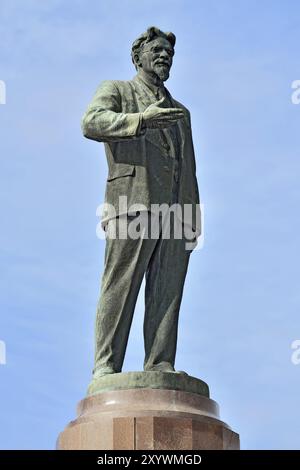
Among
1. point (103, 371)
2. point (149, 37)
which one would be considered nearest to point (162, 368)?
point (103, 371)

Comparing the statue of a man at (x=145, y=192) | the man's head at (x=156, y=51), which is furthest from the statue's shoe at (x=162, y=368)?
the man's head at (x=156, y=51)

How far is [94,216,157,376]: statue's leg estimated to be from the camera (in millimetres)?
15727

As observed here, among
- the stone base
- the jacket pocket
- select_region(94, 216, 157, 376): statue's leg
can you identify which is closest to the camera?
the stone base

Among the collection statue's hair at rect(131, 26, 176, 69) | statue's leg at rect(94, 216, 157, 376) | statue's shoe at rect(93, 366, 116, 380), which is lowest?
statue's shoe at rect(93, 366, 116, 380)

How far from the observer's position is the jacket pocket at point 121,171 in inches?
639

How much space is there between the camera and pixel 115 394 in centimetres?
1495

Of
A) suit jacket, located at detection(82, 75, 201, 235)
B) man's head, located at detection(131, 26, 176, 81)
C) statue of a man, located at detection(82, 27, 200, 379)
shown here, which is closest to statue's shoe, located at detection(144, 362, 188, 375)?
statue of a man, located at detection(82, 27, 200, 379)

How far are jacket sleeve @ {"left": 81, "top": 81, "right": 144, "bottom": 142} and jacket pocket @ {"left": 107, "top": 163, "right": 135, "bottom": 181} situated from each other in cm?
40

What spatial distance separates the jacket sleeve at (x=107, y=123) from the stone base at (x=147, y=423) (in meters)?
3.49

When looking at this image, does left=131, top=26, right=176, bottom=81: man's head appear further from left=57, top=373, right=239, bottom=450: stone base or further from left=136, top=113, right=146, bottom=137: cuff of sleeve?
left=57, top=373, right=239, bottom=450: stone base

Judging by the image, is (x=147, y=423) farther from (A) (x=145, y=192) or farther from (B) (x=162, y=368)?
(A) (x=145, y=192)

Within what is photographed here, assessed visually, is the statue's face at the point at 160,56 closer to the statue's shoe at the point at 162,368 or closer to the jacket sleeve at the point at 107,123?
the jacket sleeve at the point at 107,123

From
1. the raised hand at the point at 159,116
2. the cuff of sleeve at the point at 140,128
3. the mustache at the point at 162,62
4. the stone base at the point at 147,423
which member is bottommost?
the stone base at the point at 147,423
